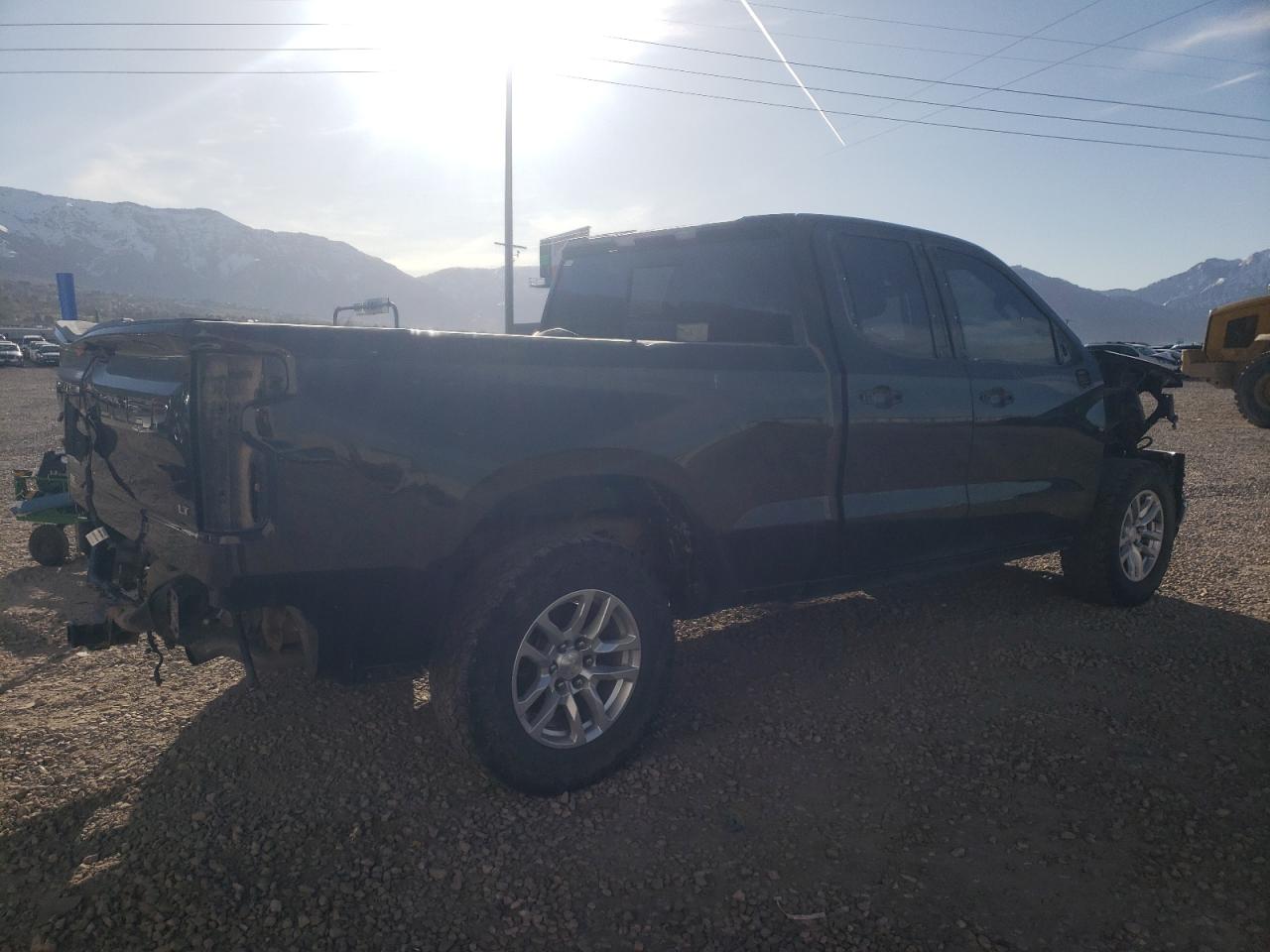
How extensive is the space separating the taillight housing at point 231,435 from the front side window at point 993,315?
10.4 ft

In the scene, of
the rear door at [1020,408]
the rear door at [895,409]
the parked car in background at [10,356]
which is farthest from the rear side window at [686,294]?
the parked car in background at [10,356]

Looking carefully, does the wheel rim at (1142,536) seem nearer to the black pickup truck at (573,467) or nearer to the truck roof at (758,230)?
the black pickup truck at (573,467)

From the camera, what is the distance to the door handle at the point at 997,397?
400 centimetres

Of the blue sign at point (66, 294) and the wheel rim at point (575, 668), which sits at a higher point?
the blue sign at point (66, 294)

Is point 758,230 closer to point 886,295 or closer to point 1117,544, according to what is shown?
point 886,295

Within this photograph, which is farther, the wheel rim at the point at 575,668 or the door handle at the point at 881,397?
the door handle at the point at 881,397

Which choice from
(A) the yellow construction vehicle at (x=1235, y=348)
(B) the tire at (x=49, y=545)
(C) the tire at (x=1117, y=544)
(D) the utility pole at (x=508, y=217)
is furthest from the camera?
(D) the utility pole at (x=508, y=217)

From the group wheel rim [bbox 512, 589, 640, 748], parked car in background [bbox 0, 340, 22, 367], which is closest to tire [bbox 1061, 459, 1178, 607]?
wheel rim [bbox 512, 589, 640, 748]

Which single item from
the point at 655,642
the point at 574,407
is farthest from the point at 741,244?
the point at 655,642

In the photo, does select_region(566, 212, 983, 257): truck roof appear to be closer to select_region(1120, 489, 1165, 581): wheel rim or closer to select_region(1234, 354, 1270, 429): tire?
select_region(1120, 489, 1165, 581): wheel rim

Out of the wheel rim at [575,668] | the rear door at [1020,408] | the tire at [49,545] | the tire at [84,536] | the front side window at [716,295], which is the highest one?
the front side window at [716,295]

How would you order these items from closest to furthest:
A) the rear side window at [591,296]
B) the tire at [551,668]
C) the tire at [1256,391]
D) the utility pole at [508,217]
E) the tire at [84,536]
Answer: the tire at [551,668], the tire at [84,536], the rear side window at [591,296], the tire at [1256,391], the utility pole at [508,217]

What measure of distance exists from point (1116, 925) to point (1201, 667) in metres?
2.25

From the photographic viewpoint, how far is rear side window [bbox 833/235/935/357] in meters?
3.64
